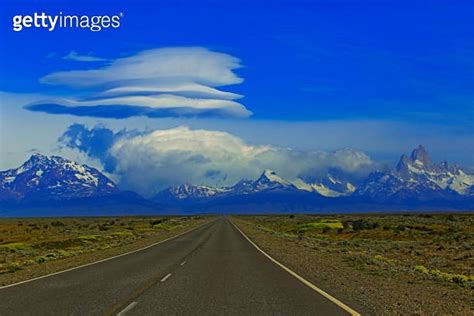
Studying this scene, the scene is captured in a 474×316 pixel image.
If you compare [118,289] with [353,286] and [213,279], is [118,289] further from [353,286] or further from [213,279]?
[353,286]

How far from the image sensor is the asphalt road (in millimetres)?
13578

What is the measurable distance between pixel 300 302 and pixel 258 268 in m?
9.99

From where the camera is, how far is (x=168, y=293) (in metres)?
16.6

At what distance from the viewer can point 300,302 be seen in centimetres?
1481

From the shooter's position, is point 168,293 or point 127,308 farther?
point 168,293

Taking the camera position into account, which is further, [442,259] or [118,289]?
[442,259]

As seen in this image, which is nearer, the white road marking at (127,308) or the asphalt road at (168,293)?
the white road marking at (127,308)

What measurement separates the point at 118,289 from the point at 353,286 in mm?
6704

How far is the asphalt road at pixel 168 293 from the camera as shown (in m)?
13.6

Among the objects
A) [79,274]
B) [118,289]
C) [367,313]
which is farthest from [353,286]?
[79,274]

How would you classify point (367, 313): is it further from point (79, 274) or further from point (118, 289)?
point (79, 274)

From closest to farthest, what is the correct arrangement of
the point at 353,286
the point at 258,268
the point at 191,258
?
1. the point at 353,286
2. the point at 258,268
3. the point at 191,258

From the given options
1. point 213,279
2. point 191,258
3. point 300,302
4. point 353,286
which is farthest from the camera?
point 191,258

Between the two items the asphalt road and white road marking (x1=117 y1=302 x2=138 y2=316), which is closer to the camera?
white road marking (x1=117 y1=302 x2=138 y2=316)
